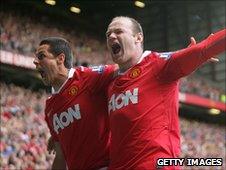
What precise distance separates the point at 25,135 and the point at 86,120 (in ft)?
28.8

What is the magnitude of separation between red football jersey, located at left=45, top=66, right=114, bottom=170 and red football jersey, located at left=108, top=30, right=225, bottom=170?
16.7 inches

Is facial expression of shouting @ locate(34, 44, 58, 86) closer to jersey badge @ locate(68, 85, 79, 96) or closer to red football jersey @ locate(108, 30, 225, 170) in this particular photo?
jersey badge @ locate(68, 85, 79, 96)

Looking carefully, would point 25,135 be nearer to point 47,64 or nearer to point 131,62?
point 47,64

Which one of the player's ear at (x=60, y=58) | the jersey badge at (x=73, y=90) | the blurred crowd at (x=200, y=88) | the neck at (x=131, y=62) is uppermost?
the blurred crowd at (x=200, y=88)

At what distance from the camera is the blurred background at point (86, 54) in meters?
12.8

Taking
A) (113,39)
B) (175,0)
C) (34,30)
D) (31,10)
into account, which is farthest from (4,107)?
(175,0)

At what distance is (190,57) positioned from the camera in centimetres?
300

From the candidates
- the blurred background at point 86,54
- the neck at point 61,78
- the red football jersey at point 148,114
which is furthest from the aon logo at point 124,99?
the blurred background at point 86,54

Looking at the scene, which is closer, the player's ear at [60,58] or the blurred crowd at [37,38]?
the player's ear at [60,58]

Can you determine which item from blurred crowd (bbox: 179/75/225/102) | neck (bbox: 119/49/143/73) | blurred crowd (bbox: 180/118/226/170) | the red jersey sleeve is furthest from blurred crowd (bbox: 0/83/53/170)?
blurred crowd (bbox: 179/75/225/102)

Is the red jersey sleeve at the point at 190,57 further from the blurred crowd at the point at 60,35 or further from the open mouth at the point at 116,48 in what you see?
the blurred crowd at the point at 60,35

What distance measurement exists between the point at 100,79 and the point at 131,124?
26.2 inches

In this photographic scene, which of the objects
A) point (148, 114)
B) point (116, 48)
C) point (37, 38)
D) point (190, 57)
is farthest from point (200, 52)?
point (37, 38)

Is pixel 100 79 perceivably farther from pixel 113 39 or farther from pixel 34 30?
pixel 34 30
